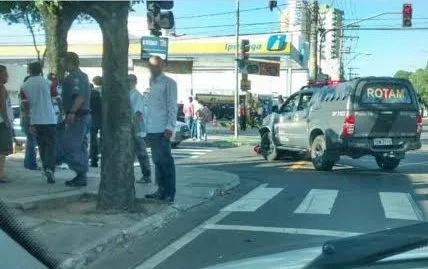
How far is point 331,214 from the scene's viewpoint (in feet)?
28.3

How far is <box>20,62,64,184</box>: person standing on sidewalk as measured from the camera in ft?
32.1

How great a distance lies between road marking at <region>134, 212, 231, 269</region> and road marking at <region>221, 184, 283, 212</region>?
2.77ft

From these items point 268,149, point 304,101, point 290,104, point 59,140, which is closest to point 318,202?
point 59,140

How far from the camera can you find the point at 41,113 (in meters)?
9.84

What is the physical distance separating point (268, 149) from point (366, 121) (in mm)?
4047

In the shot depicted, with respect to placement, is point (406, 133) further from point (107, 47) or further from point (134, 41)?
Result: point (134, 41)

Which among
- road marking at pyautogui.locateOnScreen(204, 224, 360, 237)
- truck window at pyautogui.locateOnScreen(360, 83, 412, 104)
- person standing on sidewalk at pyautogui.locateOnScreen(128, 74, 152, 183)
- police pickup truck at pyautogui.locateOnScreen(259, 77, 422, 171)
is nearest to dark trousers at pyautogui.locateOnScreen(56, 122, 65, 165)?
person standing on sidewalk at pyautogui.locateOnScreen(128, 74, 152, 183)

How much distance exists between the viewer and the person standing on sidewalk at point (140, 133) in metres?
10.8

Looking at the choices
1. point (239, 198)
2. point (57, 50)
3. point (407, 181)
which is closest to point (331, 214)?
point (239, 198)

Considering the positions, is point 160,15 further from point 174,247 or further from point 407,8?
point 407,8

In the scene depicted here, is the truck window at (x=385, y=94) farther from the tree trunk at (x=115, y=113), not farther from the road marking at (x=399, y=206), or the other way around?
the tree trunk at (x=115, y=113)

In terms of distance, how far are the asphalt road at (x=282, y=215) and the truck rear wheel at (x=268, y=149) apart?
2603 mm

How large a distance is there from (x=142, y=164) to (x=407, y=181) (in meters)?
5.14

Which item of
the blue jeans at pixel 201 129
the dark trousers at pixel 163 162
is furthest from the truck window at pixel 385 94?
the blue jeans at pixel 201 129
